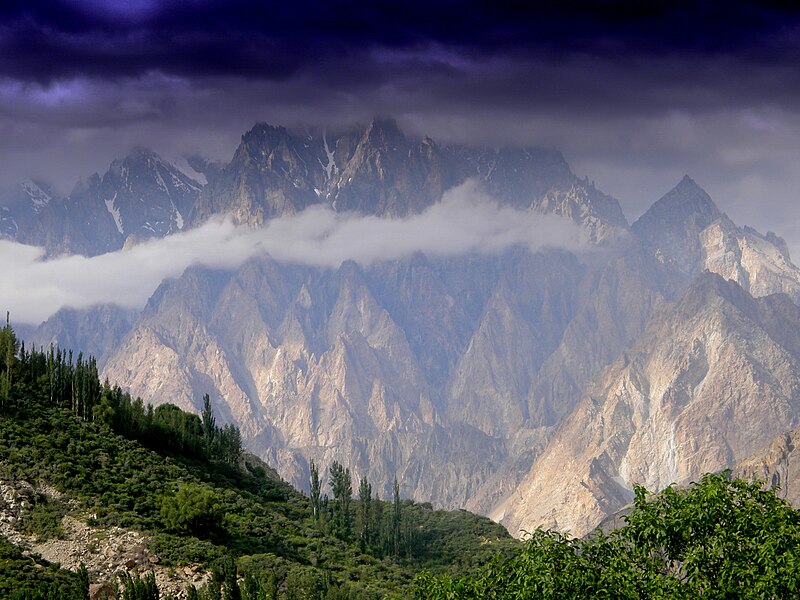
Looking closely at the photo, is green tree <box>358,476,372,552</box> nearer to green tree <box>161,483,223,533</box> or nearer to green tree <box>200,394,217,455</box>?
green tree <box>200,394,217,455</box>

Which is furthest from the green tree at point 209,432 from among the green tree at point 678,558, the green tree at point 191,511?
the green tree at point 678,558

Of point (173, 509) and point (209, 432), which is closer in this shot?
point (173, 509)

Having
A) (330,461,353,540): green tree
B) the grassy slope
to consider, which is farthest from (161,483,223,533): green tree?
(330,461,353,540): green tree

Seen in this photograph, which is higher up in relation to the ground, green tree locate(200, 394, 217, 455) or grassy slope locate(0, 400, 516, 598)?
green tree locate(200, 394, 217, 455)

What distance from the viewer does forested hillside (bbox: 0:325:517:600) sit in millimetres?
100625

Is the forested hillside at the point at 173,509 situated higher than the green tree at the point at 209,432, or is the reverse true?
the green tree at the point at 209,432

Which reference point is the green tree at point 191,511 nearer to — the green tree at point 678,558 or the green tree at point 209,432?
the green tree at point 209,432

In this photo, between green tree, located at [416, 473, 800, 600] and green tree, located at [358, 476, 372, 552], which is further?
green tree, located at [358, 476, 372, 552]

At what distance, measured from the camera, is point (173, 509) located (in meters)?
113

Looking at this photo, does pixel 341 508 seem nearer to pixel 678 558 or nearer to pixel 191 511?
pixel 191 511

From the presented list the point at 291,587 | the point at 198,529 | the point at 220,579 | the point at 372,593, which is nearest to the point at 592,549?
the point at 220,579

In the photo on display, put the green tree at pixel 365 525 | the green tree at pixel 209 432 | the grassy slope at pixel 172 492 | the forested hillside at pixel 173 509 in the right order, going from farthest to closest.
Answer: the green tree at pixel 209 432 < the green tree at pixel 365 525 < the grassy slope at pixel 172 492 < the forested hillside at pixel 173 509

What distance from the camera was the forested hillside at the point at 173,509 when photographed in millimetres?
100625

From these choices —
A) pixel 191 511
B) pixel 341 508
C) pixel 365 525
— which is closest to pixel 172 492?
pixel 191 511
